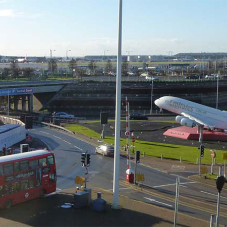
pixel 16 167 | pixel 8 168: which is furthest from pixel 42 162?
pixel 8 168

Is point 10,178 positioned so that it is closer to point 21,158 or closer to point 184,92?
point 21,158

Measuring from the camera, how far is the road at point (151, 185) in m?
28.0

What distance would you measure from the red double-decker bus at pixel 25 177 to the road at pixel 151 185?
450 centimetres

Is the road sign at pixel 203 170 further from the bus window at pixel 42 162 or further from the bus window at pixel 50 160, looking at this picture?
the bus window at pixel 42 162

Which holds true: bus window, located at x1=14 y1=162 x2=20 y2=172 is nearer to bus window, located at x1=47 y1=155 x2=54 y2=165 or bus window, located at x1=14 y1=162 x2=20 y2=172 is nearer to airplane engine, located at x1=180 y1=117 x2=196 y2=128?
bus window, located at x1=47 y1=155 x2=54 y2=165

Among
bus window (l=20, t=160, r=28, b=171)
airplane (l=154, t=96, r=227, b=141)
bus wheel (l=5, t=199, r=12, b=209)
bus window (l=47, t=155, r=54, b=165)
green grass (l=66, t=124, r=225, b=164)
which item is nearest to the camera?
bus wheel (l=5, t=199, r=12, b=209)

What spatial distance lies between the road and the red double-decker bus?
4501 mm

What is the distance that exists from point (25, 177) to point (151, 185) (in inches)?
432

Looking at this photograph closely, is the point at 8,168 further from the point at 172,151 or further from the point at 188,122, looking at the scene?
the point at 188,122

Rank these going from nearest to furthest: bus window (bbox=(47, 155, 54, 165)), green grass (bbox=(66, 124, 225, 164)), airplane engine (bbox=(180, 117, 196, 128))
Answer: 1. bus window (bbox=(47, 155, 54, 165))
2. green grass (bbox=(66, 124, 225, 164))
3. airplane engine (bbox=(180, 117, 196, 128))

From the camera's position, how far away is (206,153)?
162ft

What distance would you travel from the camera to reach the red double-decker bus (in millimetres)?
25531

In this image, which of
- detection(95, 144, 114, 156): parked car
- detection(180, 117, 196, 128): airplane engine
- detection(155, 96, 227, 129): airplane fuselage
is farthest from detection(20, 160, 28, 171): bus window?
detection(155, 96, 227, 129): airplane fuselage

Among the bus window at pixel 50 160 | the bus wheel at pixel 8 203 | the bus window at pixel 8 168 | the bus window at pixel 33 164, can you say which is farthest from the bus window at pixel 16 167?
the bus window at pixel 50 160
